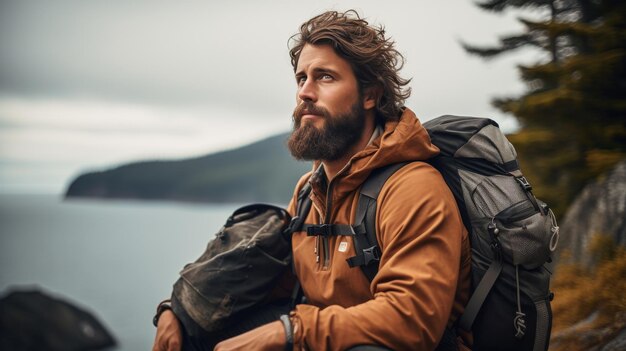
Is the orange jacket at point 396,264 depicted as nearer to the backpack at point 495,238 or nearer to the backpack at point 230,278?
the backpack at point 495,238

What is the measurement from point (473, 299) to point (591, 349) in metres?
1.80

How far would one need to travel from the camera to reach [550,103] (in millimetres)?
7227

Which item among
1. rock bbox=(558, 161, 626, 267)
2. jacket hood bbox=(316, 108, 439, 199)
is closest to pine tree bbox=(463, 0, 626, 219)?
rock bbox=(558, 161, 626, 267)

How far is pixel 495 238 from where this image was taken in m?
2.62

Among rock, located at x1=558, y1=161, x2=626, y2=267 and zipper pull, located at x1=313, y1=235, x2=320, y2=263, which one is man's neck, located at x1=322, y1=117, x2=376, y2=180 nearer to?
zipper pull, located at x1=313, y1=235, x2=320, y2=263

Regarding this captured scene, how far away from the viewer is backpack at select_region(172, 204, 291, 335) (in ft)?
10.7

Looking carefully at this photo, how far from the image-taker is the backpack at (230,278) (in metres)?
3.27

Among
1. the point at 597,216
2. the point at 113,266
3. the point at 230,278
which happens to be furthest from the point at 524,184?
the point at 113,266

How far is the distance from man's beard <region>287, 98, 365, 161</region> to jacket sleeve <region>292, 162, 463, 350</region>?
27.3 inches

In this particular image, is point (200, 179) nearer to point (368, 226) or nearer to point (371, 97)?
point (371, 97)

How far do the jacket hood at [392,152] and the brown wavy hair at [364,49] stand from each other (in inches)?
15.3

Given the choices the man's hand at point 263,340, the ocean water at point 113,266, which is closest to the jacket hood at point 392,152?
the man's hand at point 263,340

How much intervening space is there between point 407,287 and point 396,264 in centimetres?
13

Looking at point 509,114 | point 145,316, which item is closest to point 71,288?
point 145,316
